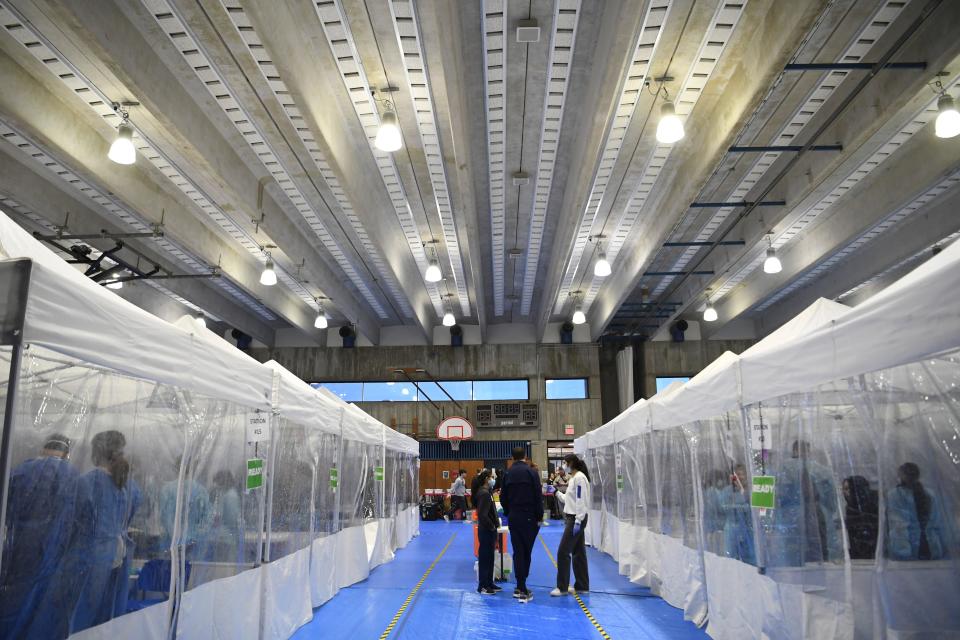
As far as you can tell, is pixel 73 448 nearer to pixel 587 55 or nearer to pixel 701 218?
pixel 587 55

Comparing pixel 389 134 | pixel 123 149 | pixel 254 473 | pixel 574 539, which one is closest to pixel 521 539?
pixel 574 539

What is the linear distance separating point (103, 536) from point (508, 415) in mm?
18738

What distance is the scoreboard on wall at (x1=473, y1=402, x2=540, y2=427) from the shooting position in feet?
70.9

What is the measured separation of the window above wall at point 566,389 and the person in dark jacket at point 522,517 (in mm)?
14463

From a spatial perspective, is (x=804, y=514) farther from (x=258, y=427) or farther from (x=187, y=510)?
(x=258, y=427)

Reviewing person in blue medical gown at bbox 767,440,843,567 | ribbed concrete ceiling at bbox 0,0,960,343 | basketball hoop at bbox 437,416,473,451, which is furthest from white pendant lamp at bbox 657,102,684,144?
basketball hoop at bbox 437,416,473,451

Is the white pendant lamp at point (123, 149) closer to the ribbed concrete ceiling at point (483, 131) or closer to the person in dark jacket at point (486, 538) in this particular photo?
the ribbed concrete ceiling at point (483, 131)

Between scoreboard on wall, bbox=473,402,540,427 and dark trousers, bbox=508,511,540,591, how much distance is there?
1404cm

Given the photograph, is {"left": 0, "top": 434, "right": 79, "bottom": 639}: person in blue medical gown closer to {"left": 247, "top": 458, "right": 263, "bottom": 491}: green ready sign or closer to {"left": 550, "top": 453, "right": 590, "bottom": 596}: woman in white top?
{"left": 247, "top": 458, "right": 263, "bottom": 491}: green ready sign

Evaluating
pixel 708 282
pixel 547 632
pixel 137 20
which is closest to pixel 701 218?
pixel 708 282

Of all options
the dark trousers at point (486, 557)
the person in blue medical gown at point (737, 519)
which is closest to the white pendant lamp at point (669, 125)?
the person in blue medical gown at point (737, 519)

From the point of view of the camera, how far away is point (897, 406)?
3.18 m

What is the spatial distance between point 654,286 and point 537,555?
882 centimetres

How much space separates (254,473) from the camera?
522 centimetres
